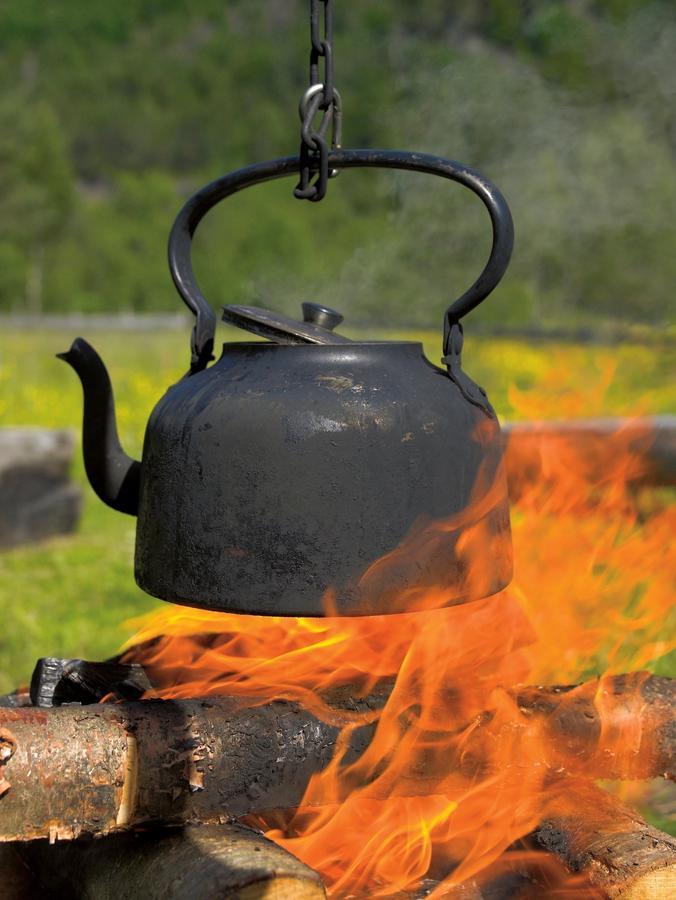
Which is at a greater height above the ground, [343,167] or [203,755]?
[343,167]

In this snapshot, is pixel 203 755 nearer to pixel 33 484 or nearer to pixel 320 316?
pixel 320 316

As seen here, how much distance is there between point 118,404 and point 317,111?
35.6 feet

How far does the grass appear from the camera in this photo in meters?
4.76

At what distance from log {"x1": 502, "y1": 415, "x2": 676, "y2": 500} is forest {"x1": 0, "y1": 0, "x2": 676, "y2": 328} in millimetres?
1612

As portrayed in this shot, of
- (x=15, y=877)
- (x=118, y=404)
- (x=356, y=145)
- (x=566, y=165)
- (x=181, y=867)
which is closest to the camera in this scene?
(x=181, y=867)

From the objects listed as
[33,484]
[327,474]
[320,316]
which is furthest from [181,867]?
Result: [33,484]

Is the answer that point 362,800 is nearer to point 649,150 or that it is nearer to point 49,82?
point 649,150

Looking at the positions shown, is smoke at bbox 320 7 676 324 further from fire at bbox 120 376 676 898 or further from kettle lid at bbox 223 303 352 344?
kettle lid at bbox 223 303 352 344

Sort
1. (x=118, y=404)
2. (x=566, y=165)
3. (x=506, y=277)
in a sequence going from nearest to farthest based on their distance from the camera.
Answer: (x=118, y=404) < (x=566, y=165) < (x=506, y=277)

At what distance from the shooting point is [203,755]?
6.20 ft

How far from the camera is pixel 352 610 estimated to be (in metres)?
1.78

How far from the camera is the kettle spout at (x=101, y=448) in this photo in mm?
2328

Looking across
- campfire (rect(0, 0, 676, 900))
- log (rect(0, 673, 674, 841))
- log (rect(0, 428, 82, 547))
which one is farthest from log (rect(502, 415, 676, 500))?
log (rect(0, 428, 82, 547))

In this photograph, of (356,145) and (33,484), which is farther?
(356,145)
